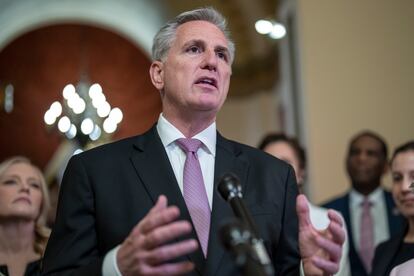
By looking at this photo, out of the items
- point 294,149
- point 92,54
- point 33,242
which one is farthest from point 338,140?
point 92,54

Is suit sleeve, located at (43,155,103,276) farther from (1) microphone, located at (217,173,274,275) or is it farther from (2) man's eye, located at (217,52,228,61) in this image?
(2) man's eye, located at (217,52,228,61)

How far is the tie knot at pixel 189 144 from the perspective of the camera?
2.45 m

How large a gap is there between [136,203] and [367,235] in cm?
249

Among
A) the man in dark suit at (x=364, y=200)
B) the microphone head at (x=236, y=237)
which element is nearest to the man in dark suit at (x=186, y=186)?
the microphone head at (x=236, y=237)

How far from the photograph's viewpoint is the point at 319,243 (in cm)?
203

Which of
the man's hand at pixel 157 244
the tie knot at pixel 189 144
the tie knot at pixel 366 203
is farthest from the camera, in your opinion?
the tie knot at pixel 366 203

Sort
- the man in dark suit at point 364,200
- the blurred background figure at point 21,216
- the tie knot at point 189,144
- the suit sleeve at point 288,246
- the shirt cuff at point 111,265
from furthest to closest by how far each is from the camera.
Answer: the man in dark suit at point 364,200 → the blurred background figure at point 21,216 → the tie knot at point 189,144 → the suit sleeve at point 288,246 → the shirt cuff at point 111,265

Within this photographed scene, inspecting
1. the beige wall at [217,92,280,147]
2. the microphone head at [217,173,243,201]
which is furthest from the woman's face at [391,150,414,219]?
the beige wall at [217,92,280,147]

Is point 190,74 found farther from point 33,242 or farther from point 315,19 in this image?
point 315,19

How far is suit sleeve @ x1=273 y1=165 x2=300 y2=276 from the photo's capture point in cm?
234

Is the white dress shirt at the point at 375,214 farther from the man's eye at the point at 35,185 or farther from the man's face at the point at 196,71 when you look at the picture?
the man's face at the point at 196,71

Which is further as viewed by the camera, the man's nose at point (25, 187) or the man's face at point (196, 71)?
the man's nose at point (25, 187)

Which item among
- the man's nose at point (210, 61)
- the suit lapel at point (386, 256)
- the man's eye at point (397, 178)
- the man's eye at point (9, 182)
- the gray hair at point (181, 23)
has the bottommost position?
the suit lapel at point (386, 256)

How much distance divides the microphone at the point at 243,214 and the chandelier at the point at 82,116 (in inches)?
329
